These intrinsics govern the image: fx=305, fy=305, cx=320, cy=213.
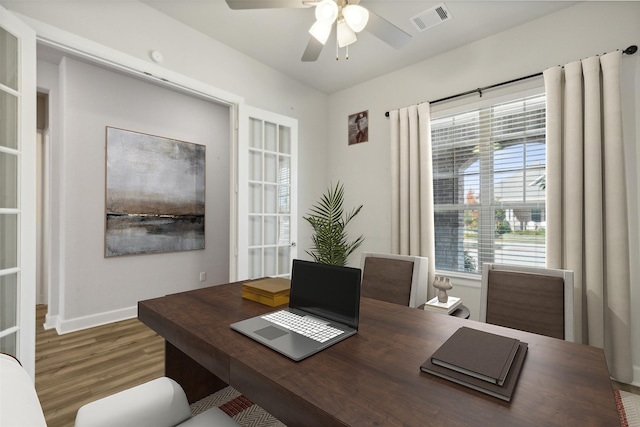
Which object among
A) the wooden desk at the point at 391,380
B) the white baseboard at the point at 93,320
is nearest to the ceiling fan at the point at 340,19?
the wooden desk at the point at 391,380

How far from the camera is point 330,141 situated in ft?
13.3

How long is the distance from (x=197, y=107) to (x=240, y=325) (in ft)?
12.2

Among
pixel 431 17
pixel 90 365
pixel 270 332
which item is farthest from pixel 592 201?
pixel 90 365

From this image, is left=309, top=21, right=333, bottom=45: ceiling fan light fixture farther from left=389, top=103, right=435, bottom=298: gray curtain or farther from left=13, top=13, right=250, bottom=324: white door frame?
left=389, top=103, right=435, bottom=298: gray curtain

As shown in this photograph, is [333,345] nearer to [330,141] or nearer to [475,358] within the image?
[475,358]

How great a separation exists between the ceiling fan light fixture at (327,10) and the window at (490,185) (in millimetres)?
1794

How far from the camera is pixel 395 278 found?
215cm

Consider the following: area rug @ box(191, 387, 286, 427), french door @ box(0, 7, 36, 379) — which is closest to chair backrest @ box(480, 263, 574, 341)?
area rug @ box(191, 387, 286, 427)

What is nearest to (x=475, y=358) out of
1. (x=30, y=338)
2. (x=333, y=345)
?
(x=333, y=345)

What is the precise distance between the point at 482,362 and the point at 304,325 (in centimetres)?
58

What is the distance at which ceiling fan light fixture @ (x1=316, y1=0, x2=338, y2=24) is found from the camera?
165 cm

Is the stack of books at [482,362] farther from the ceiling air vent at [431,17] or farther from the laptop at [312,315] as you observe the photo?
the ceiling air vent at [431,17]

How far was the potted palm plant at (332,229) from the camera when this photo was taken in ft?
11.2

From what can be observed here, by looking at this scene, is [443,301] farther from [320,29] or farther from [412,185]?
[320,29]
